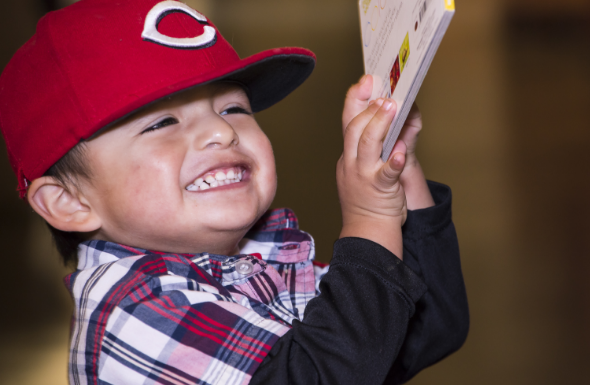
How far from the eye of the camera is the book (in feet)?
1.32

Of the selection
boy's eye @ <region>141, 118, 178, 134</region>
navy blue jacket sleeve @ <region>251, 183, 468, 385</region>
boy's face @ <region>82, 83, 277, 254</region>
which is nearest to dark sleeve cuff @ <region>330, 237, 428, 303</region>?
navy blue jacket sleeve @ <region>251, 183, 468, 385</region>

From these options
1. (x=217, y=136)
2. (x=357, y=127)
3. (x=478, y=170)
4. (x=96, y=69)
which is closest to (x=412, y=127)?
(x=357, y=127)

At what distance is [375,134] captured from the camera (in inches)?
20.3

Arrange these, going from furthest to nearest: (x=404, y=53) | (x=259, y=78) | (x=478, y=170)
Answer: (x=478, y=170), (x=259, y=78), (x=404, y=53)

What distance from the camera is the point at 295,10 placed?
6.56ft

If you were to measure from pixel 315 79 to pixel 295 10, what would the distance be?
0.27 meters

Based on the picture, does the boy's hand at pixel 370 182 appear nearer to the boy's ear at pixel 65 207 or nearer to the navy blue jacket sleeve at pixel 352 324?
the navy blue jacket sleeve at pixel 352 324

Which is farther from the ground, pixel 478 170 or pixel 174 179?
pixel 174 179

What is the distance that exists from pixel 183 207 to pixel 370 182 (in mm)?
189

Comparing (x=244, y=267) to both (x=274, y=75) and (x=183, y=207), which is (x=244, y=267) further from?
(x=274, y=75)

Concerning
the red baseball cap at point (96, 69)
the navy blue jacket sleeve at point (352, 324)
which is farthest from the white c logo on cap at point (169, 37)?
the navy blue jacket sleeve at point (352, 324)

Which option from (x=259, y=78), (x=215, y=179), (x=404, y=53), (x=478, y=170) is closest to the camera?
(x=404, y=53)

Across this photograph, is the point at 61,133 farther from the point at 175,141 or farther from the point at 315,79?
the point at 315,79

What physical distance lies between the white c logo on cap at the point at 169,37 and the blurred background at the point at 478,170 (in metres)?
1.05
